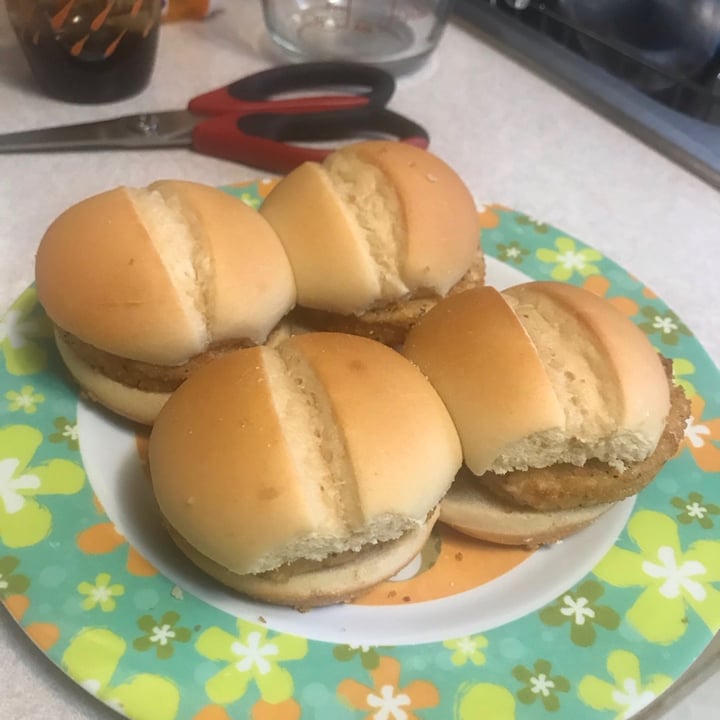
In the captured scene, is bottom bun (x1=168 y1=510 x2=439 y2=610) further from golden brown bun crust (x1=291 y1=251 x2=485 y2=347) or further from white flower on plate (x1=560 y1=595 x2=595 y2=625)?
golden brown bun crust (x1=291 y1=251 x2=485 y2=347)

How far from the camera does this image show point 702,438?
1142mm

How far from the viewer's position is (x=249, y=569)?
84 centimetres

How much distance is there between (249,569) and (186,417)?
180 millimetres

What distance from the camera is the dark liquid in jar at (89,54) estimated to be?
1562 millimetres

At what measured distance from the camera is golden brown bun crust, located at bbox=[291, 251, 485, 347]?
1170mm

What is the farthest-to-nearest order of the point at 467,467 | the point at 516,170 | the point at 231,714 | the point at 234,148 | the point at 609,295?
1. the point at 516,170
2. the point at 234,148
3. the point at 609,295
4. the point at 467,467
5. the point at 231,714

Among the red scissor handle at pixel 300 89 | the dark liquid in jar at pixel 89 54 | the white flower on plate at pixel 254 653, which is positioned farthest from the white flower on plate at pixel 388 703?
the dark liquid in jar at pixel 89 54

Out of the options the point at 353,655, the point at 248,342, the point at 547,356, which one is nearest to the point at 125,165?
the point at 248,342

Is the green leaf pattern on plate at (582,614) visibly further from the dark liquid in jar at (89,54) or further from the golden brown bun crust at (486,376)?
the dark liquid in jar at (89,54)

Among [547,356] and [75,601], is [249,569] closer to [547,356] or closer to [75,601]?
[75,601]

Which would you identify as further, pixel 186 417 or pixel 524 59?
pixel 524 59

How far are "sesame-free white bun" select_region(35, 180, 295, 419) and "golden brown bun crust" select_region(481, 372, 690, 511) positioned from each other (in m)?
0.38

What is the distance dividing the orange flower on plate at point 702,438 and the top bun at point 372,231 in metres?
0.39

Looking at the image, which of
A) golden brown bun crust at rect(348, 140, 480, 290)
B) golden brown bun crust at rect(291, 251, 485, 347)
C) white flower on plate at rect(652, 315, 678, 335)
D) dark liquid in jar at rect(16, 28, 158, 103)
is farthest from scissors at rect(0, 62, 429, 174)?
white flower on plate at rect(652, 315, 678, 335)
